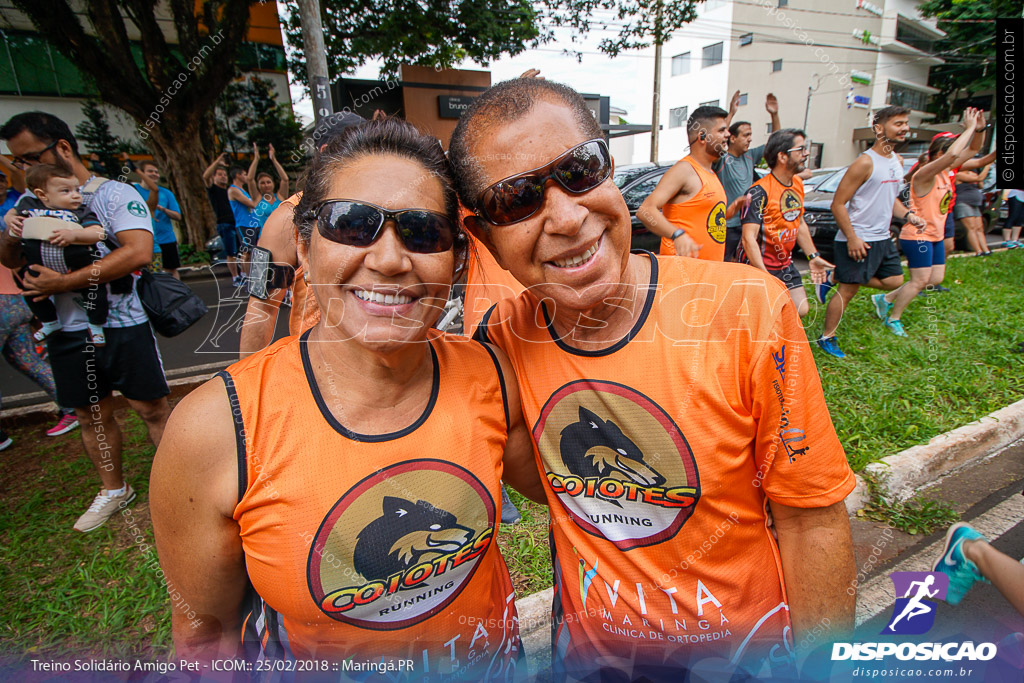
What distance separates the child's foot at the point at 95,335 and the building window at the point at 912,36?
3798 cm

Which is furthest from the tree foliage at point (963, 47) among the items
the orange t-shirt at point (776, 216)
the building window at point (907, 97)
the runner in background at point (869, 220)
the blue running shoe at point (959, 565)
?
the blue running shoe at point (959, 565)

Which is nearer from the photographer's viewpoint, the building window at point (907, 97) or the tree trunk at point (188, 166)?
the tree trunk at point (188, 166)

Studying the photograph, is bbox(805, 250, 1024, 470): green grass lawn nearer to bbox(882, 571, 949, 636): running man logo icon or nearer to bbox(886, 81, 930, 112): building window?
bbox(882, 571, 949, 636): running man logo icon

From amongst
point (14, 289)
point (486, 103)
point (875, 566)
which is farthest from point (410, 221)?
point (14, 289)

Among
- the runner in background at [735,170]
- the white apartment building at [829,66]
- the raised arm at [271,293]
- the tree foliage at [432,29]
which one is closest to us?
the raised arm at [271,293]

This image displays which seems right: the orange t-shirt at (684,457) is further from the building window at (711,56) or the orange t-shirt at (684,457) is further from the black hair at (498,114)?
the building window at (711,56)

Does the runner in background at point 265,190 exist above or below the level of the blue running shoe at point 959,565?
above

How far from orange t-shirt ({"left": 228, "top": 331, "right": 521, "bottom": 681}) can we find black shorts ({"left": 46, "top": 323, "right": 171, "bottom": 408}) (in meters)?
2.51

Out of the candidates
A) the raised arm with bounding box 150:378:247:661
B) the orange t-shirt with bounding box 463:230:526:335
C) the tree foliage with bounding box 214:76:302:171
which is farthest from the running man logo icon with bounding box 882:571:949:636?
the tree foliage with bounding box 214:76:302:171

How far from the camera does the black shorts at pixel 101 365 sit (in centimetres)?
305

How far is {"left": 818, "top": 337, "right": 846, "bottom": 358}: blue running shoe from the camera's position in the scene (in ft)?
16.4

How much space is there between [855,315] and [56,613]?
7639mm

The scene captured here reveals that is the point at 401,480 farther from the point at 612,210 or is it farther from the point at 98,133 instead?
the point at 98,133

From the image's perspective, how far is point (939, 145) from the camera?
6254mm
